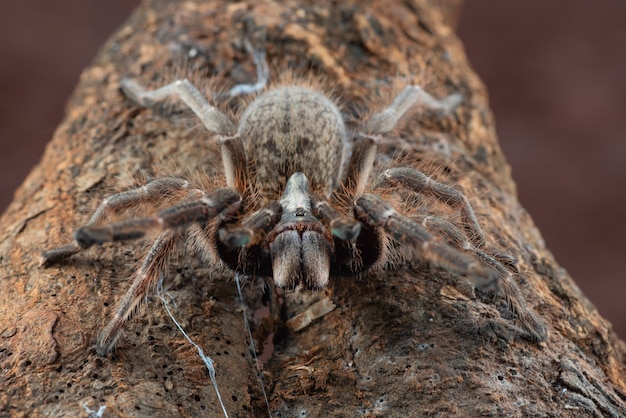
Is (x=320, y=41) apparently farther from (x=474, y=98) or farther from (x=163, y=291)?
(x=163, y=291)

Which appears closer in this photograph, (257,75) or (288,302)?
(288,302)

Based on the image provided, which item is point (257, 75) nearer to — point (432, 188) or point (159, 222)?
point (432, 188)

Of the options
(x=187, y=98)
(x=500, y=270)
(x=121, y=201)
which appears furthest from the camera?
(x=187, y=98)

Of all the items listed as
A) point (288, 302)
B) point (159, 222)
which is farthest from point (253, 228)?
point (288, 302)

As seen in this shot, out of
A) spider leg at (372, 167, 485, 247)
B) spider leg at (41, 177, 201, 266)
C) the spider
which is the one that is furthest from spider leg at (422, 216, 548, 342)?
spider leg at (41, 177, 201, 266)

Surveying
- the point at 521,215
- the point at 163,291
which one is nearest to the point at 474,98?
the point at 521,215

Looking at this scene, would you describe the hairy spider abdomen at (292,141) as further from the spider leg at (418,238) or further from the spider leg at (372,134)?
the spider leg at (418,238)

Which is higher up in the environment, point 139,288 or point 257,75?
point 257,75

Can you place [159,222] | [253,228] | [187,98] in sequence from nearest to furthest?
[159,222]
[253,228]
[187,98]
